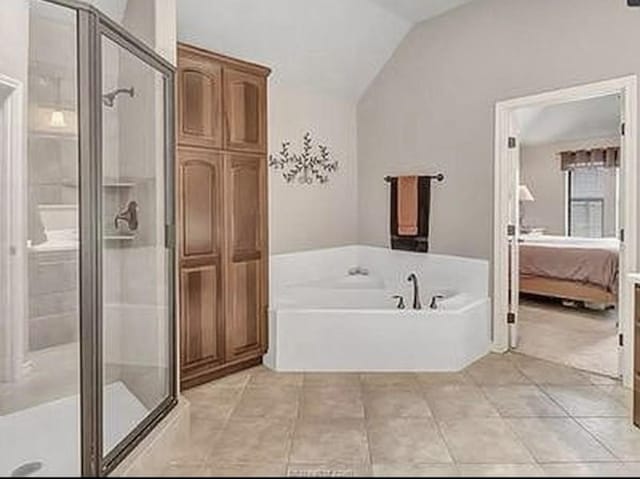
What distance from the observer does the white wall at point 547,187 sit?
337 inches

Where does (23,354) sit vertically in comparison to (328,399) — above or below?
above

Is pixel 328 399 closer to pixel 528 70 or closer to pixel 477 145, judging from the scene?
pixel 477 145

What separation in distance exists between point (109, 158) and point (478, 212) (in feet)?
10.3

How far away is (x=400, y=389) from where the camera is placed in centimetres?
356

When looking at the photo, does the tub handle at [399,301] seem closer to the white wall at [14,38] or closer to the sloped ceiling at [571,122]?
the white wall at [14,38]

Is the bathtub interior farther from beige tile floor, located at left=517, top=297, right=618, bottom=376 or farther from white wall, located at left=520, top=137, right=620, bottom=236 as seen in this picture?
white wall, located at left=520, top=137, right=620, bottom=236

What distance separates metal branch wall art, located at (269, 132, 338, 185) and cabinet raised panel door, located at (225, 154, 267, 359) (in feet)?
3.31

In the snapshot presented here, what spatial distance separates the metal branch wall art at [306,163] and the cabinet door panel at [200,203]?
1.33m

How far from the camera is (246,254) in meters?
3.90

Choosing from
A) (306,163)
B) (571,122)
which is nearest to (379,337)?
(306,163)

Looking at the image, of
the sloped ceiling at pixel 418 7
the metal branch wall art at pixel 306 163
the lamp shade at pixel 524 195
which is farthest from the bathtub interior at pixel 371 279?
the lamp shade at pixel 524 195

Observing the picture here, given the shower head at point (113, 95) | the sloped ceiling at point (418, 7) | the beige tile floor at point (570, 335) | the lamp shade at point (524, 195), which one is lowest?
the beige tile floor at point (570, 335)

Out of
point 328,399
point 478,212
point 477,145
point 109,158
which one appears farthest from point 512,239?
point 109,158

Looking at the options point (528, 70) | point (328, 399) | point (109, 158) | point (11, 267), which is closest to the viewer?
point (109, 158)
